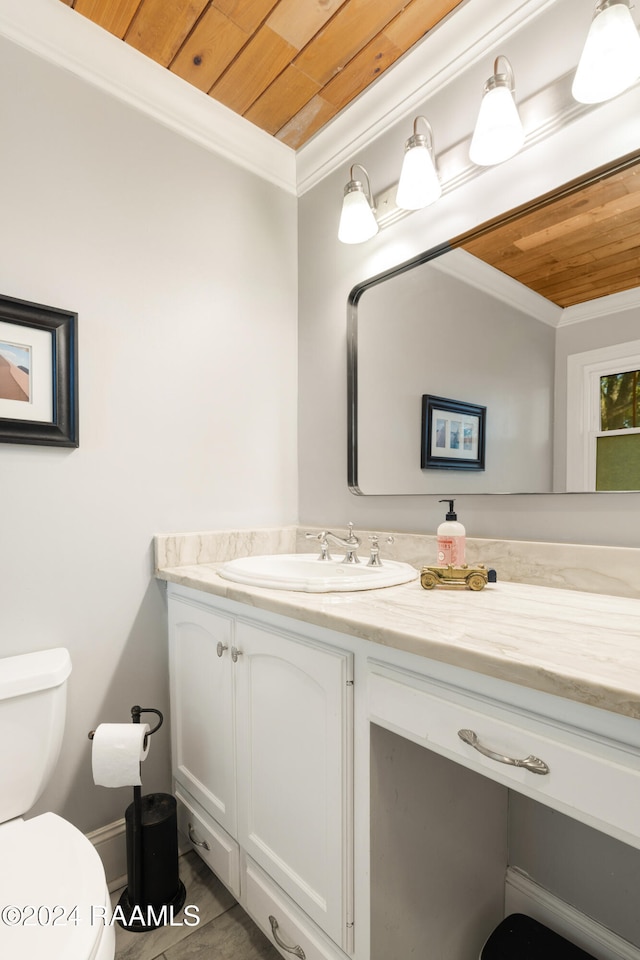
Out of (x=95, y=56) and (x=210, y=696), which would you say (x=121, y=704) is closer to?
(x=210, y=696)

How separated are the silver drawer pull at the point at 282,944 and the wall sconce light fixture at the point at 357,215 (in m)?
1.86

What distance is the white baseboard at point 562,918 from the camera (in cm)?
107

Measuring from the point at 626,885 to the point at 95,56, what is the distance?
2485 mm

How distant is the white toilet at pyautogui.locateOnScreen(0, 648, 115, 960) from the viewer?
734 millimetres

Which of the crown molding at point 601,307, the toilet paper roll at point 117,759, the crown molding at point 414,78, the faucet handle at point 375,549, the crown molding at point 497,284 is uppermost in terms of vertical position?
the crown molding at point 414,78

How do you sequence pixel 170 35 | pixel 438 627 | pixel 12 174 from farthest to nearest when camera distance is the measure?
pixel 170 35 < pixel 12 174 < pixel 438 627

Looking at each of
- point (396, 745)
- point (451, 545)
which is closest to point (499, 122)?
point (451, 545)

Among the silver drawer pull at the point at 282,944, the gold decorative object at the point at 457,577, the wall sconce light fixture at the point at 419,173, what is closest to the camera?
the silver drawer pull at the point at 282,944

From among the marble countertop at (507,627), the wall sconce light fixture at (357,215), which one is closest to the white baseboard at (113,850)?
the marble countertop at (507,627)

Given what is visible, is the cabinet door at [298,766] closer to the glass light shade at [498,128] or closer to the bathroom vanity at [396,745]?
the bathroom vanity at [396,745]

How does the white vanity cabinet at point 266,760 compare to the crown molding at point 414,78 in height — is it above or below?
below

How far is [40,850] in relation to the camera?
92cm

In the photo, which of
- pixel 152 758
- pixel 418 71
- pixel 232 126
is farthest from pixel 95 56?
pixel 152 758

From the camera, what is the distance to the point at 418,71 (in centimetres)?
146
